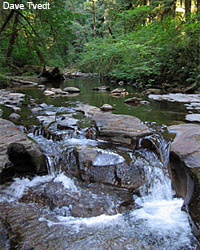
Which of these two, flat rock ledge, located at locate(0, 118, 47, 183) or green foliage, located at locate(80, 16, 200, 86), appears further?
green foliage, located at locate(80, 16, 200, 86)

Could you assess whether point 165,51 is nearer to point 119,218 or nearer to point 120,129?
point 120,129

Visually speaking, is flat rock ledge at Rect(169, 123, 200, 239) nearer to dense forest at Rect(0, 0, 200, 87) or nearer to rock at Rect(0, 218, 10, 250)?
rock at Rect(0, 218, 10, 250)

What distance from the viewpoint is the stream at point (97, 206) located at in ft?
5.79

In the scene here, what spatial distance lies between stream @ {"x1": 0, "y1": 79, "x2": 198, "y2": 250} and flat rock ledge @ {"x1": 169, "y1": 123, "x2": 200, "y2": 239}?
0.17 m

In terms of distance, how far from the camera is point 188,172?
1978 millimetres

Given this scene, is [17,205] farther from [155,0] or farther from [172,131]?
[155,0]

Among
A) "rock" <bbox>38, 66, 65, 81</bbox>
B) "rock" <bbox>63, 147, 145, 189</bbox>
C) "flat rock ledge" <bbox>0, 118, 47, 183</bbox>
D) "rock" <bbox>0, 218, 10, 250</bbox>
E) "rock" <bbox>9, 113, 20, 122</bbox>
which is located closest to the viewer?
"rock" <bbox>0, 218, 10, 250</bbox>

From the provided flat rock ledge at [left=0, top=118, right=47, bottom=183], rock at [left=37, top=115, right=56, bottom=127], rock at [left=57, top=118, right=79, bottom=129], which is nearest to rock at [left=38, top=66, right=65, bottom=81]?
rock at [left=37, top=115, right=56, bottom=127]

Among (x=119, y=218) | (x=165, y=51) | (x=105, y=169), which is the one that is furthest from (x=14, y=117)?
(x=165, y=51)

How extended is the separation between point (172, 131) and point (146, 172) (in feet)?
3.62

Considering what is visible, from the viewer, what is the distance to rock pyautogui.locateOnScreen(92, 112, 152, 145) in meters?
3.17

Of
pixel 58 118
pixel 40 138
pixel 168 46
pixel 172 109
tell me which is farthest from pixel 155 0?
pixel 40 138

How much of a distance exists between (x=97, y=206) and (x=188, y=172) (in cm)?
108

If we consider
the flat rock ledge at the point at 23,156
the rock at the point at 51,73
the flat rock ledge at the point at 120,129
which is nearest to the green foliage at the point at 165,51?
the rock at the point at 51,73
